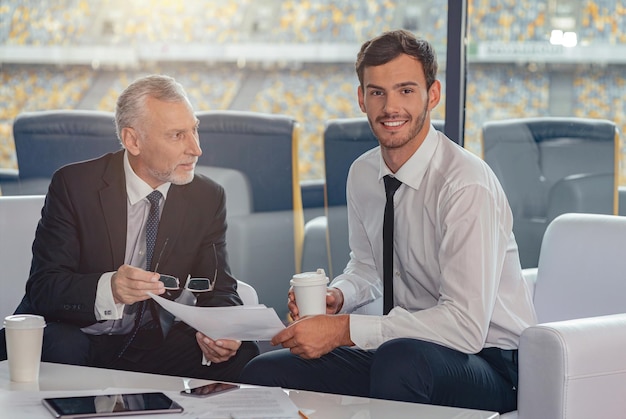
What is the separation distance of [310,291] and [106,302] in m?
0.66

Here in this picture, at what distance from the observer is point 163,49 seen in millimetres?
4277

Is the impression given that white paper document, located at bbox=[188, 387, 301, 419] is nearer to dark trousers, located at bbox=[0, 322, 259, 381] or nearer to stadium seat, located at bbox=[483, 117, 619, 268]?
dark trousers, located at bbox=[0, 322, 259, 381]

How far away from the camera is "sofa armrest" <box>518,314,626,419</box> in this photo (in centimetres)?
222

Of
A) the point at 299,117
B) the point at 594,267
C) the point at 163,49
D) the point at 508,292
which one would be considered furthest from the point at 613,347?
the point at 163,49

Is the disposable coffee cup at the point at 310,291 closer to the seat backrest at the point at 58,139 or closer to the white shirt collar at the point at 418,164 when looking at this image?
the white shirt collar at the point at 418,164

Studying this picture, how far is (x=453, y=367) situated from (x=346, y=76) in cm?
202

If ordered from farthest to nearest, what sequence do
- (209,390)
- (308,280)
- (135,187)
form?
(135,187) → (308,280) → (209,390)

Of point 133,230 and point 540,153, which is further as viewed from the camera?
point 540,153

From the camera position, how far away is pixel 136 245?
9.67 feet

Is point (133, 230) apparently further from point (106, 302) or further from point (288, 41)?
point (288, 41)

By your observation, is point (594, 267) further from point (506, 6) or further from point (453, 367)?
point (506, 6)

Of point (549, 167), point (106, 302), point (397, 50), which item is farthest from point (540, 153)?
point (106, 302)

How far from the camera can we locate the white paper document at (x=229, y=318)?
7.32 feet

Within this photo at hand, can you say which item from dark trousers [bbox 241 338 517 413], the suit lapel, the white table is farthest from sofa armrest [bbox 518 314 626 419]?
the suit lapel
